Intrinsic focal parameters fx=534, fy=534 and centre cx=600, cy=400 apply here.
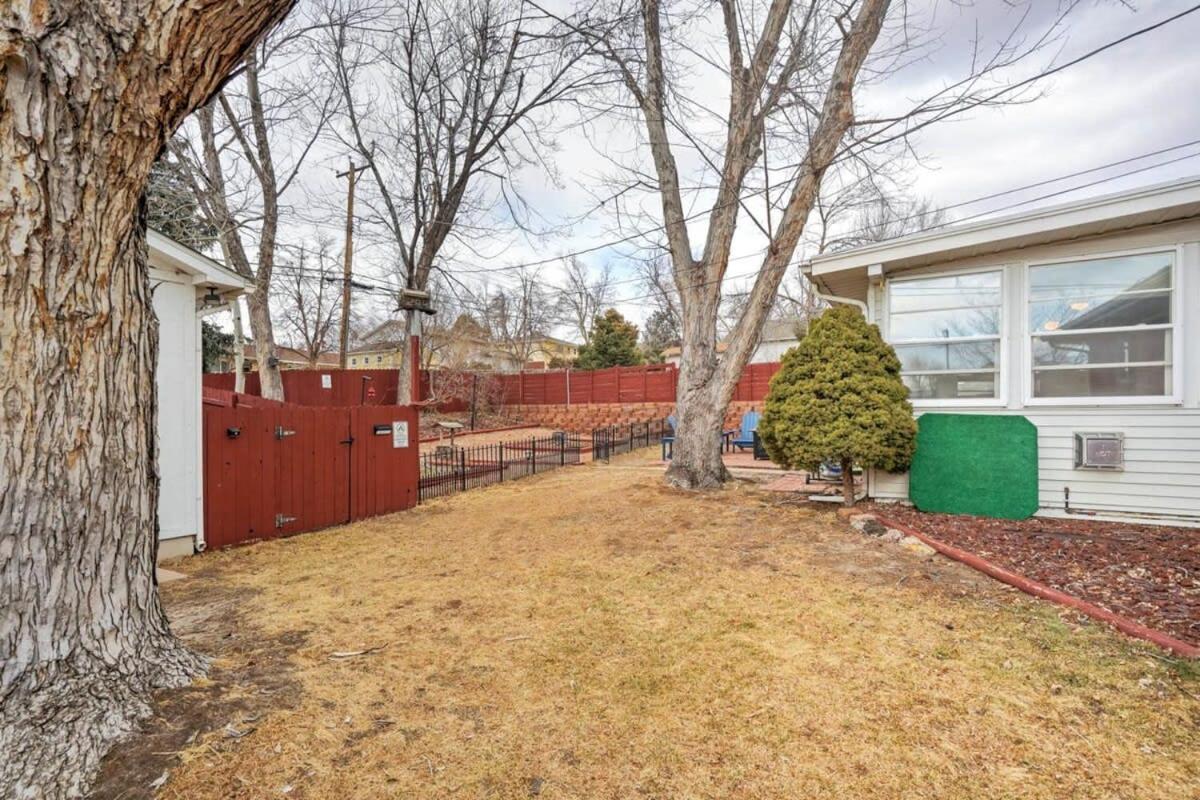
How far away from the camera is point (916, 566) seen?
14.1 feet

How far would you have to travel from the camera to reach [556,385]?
23.0m

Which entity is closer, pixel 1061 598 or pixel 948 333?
pixel 1061 598

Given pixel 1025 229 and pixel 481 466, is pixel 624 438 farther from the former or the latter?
pixel 1025 229

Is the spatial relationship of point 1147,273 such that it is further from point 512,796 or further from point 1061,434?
point 512,796

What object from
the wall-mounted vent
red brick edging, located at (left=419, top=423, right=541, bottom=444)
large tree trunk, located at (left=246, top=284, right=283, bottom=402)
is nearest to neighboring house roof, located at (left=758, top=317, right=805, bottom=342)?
red brick edging, located at (left=419, top=423, right=541, bottom=444)

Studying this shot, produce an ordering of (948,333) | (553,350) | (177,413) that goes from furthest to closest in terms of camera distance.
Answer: (553,350) < (948,333) < (177,413)

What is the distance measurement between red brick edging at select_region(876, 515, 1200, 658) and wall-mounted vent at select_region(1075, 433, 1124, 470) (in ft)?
6.65

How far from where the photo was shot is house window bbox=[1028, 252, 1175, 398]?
5301mm

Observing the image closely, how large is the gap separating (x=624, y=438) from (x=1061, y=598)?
12368 mm

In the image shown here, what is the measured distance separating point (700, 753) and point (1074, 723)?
1568 mm

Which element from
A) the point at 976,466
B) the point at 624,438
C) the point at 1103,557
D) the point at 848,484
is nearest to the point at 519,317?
the point at 624,438

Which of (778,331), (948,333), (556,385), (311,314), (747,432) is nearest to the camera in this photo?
(948,333)

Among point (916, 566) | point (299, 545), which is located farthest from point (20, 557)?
point (916, 566)

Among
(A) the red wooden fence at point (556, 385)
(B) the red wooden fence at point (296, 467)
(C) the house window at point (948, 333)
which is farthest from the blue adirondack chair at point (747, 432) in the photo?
(B) the red wooden fence at point (296, 467)
